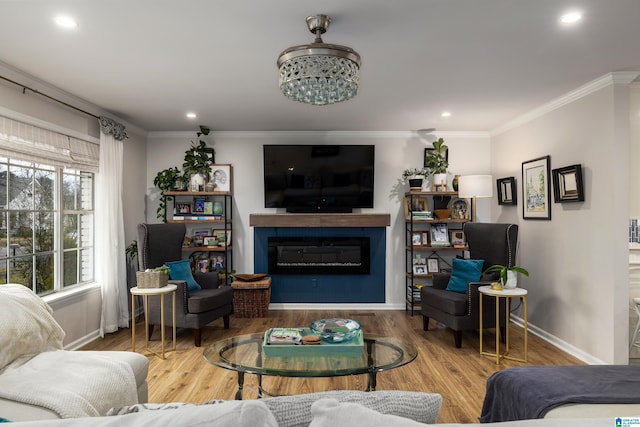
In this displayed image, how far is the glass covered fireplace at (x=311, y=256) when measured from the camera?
5613mm

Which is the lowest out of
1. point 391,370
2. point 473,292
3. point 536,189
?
point 391,370

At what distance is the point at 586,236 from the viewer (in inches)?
144

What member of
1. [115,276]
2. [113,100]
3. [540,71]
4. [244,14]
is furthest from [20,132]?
[540,71]

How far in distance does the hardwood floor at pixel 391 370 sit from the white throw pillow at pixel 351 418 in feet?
6.63

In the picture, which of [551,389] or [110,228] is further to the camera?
[110,228]

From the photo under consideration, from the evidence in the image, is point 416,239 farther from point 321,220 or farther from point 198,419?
point 198,419

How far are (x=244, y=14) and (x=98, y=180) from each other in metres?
3.00

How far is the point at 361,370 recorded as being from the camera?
2.30 m

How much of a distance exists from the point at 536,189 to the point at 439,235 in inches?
54.0

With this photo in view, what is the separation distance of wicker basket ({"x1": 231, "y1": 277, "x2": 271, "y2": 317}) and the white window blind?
2136 millimetres

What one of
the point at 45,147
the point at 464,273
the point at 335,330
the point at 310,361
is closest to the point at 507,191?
the point at 464,273

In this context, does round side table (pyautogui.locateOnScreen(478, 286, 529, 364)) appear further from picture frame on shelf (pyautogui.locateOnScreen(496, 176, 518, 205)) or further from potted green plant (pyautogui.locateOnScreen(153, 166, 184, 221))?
potted green plant (pyautogui.locateOnScreen(153, 166, 184, 221))

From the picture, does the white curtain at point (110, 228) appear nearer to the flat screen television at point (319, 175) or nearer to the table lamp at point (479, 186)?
the flat screen television at point (319, 175)

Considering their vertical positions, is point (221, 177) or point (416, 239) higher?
point (221, 177)
